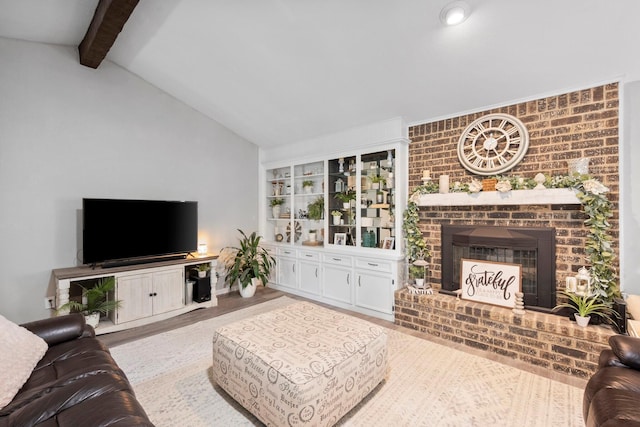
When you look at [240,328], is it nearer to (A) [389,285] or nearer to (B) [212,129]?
(A) [389,285]

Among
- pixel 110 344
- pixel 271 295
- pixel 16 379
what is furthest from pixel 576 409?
pixel 110 344

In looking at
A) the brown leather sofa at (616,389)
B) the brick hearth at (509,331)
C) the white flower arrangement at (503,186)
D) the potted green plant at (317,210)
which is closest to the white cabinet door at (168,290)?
the potted green plant at (317,210)

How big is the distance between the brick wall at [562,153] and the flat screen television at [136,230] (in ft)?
11.2

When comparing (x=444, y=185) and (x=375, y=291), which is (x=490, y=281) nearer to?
(x=444, y=185)

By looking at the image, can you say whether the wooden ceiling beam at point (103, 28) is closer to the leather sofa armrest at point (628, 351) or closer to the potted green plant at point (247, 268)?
the potted green plant at point (247, 268)

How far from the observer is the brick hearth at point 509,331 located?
7.75 ft

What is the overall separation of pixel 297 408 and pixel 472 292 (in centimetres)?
232

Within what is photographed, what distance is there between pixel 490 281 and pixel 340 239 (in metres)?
1.91

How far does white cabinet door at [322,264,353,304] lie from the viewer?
396cm

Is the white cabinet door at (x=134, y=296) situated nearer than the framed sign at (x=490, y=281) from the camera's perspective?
No

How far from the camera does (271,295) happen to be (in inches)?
181

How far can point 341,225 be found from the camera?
13.9 ft

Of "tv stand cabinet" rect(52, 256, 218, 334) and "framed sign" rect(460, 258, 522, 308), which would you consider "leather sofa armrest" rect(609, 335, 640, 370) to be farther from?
"tv stand cabinet" rect(52, 256, 218, 334)

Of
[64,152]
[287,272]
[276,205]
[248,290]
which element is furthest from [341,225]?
[64,152]
